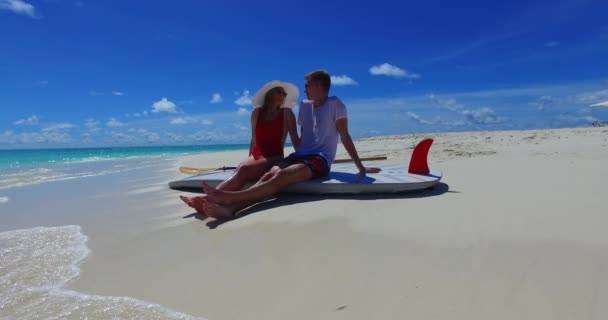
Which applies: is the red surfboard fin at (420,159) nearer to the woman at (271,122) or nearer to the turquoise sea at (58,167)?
the woman at (271,122)

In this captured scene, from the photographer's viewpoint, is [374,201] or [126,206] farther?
[126,206]

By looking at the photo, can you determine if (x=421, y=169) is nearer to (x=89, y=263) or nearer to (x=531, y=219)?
(x=531, y=219)

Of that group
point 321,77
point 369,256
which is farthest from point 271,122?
point 369,256

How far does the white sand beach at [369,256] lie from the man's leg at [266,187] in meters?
0.15

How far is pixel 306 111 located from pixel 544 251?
2530mm

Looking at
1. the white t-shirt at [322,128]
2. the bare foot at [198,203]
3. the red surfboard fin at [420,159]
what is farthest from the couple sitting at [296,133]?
the red surfboard fin at [420,159]

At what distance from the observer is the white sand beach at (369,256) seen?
1.50 meters

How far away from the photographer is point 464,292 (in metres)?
1.54

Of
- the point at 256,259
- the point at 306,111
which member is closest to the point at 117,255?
the point at 256,259

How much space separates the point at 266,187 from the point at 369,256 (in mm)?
1426

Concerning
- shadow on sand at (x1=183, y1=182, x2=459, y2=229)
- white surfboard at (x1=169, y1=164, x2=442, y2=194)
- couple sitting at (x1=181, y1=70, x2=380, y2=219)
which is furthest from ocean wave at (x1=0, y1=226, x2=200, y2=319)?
white surfboard at (x1=169, y1=164, x2=442, y2=194)

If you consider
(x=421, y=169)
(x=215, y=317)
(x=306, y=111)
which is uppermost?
(x=306, y=111)

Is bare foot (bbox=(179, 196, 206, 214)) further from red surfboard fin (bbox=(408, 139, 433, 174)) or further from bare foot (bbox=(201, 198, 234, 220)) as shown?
red surfboard fin (bbox=(408, 139, 433, 174))

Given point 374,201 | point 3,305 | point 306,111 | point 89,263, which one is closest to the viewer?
point 3,305
